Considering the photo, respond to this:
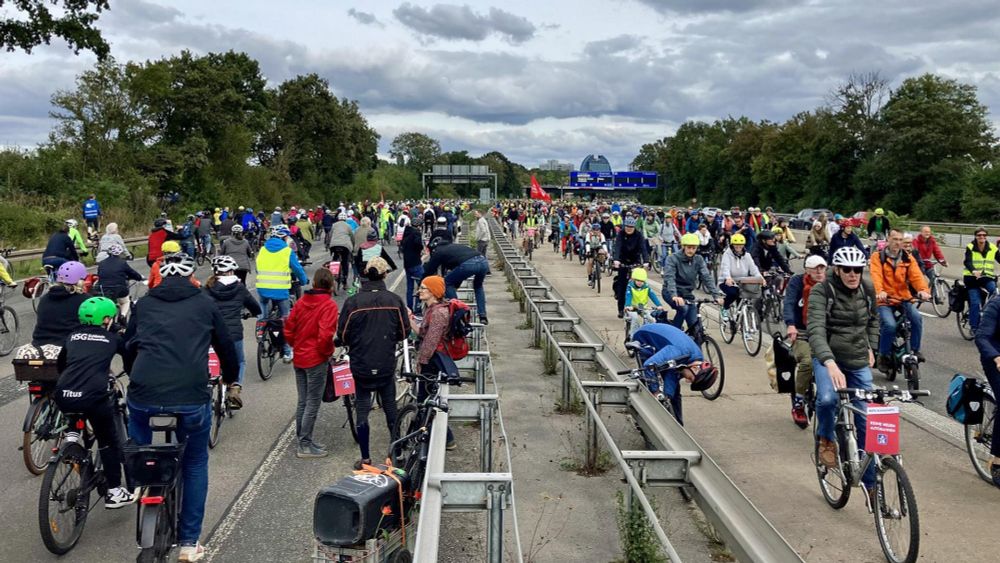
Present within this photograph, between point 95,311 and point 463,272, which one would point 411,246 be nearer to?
point 463,272

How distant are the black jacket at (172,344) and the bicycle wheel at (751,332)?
29.7 feet

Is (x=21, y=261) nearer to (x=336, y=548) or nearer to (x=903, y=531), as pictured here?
(x=336, y=548)

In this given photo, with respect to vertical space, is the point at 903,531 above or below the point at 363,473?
below

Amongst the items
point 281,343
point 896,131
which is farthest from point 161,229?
point 896,131

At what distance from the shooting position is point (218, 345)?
5086 mm

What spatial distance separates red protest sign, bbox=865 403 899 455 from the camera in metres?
5.14

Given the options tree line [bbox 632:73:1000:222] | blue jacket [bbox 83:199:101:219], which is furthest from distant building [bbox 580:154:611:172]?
blue jacket [bbox 83:199:101:219]

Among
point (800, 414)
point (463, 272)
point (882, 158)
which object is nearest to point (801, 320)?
point (800, 414)

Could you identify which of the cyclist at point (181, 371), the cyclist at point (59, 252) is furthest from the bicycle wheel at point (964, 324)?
the cyclist at point (59, 252)

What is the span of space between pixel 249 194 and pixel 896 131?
50904 mm

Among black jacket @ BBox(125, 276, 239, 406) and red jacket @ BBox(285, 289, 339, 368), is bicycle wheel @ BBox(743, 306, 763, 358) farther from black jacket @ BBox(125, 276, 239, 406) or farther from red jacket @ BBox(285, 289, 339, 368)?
black jacket @ BBox(125, 276, 239, 406)

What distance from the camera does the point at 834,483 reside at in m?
6.16

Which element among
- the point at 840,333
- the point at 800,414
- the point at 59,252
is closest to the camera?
the point at 840,333

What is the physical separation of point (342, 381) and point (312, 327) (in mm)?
617
